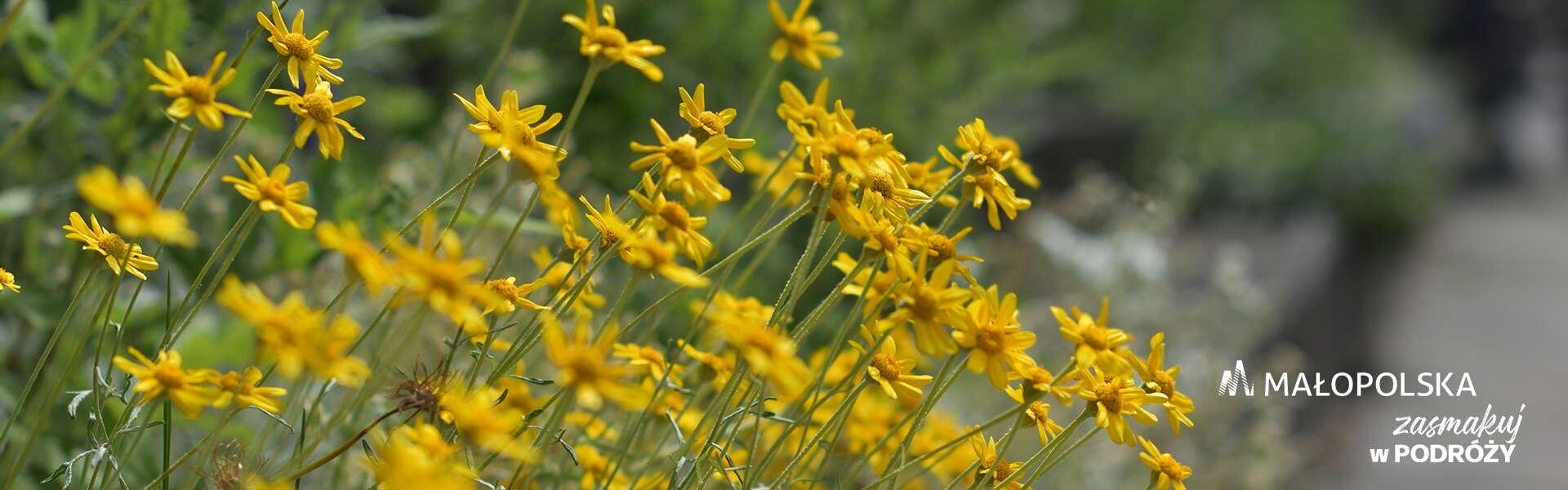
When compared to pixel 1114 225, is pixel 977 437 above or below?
below

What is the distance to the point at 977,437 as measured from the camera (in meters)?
0.61

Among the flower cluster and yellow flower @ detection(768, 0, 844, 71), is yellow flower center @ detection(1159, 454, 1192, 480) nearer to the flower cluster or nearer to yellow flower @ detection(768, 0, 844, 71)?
the flower cluster

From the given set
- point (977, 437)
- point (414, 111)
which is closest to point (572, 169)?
point (414, 111)

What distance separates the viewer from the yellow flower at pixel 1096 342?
0.54 meters

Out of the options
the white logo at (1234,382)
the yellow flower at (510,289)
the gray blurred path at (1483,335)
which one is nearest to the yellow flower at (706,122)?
the yellow flower at (510,289)

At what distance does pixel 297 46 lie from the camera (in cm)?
53

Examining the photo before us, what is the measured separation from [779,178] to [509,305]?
24 centimetres

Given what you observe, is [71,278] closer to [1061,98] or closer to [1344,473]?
[1344,473]

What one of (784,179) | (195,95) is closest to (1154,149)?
(784,179)

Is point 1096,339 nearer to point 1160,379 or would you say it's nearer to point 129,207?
point 1160,379

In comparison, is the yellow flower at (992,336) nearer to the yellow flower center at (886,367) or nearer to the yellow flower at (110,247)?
the yellow flower center at (886,367)

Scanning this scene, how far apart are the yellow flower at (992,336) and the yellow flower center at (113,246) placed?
355 millimetres

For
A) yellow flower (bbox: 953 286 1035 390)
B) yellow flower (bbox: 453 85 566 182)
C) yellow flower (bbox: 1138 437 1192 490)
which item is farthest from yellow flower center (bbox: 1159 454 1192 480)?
yellow flower (bbox: 453 85 566 182)

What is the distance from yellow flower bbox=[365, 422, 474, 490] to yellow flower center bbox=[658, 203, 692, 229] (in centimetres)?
13
